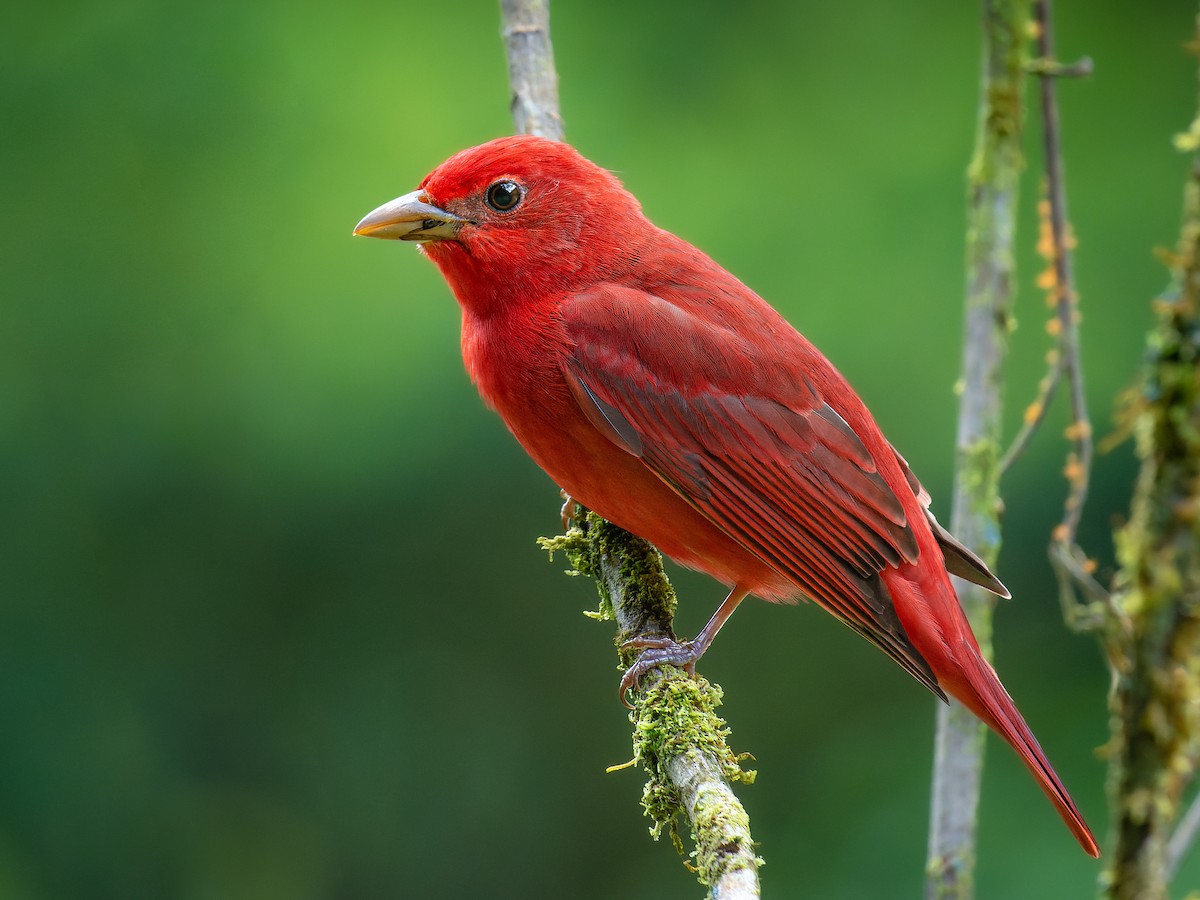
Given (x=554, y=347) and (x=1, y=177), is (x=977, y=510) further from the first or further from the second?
(x=1, y=177)

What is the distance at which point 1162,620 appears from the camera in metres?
2.86

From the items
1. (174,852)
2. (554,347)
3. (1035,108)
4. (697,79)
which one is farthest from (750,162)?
(174,852)

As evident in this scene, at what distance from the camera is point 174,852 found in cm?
470

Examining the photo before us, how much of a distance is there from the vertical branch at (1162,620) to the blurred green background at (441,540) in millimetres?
1481

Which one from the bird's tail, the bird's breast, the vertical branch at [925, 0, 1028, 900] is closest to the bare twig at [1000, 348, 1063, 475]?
the vertical branch at [925, 0, 1028, 900]

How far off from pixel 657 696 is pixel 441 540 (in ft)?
6.80

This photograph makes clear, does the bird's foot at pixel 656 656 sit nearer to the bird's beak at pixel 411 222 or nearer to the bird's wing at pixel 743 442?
the bird's wing at pixel 743 442

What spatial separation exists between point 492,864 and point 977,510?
2.32m

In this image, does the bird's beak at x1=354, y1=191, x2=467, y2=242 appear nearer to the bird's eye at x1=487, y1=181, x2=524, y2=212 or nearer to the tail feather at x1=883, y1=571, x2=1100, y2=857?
the bird's eye at x1=487, y1=181, x2=524, y2=212

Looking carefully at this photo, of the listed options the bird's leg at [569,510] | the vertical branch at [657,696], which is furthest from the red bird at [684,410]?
the bird's leg at [569,510]

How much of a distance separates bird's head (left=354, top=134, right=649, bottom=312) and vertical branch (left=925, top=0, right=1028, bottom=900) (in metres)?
0.82

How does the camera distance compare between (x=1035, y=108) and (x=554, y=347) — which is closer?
(x=554, y=347)

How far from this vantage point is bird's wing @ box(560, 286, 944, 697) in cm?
313

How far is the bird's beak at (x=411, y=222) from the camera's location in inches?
130
